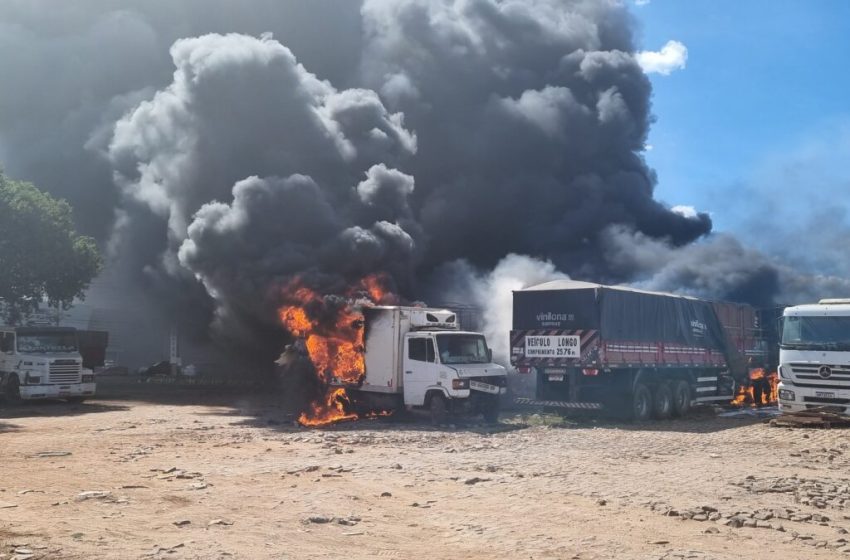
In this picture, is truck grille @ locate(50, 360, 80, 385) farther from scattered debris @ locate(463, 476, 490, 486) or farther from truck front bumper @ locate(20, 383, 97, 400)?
scattered debris @ locate(463, 476, 490, 486)

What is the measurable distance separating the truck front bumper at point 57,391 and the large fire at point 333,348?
8.37 meters

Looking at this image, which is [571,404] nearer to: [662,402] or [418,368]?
[662,402]

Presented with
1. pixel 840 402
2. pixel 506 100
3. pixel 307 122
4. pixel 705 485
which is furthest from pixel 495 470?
pixel 506 100

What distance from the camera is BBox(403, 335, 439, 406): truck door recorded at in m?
17.8

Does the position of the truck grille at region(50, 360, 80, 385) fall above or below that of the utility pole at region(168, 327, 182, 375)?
below

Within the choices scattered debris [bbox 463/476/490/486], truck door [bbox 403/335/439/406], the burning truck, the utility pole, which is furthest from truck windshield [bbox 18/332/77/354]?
scattered debris [bbox 463/476/490/486]

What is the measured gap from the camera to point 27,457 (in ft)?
41.7

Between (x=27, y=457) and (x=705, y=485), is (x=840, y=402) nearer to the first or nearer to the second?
(x=705, y=485)

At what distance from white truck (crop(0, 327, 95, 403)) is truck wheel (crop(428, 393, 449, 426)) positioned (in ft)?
42.3

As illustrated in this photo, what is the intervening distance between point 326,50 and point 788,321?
37300 millimetres

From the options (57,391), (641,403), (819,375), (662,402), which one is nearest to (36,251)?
(57,391)

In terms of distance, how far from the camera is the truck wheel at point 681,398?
2064cm

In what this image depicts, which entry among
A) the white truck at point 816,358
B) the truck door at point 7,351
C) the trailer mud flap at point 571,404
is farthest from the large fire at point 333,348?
the white truck at point 816,358

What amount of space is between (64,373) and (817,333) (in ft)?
68.9
